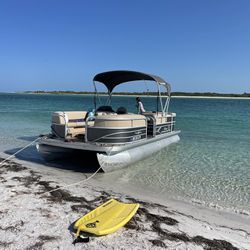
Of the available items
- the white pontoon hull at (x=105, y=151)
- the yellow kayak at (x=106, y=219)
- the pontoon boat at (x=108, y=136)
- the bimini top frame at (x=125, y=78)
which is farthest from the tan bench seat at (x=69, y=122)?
the yellow kayak at (x=106, y=219)

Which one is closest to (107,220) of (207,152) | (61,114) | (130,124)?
(130,124)

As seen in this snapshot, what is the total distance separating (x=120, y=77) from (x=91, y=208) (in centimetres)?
594

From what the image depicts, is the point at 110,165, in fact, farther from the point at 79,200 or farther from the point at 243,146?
the point at 243,146

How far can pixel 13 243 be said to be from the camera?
3.01 meters

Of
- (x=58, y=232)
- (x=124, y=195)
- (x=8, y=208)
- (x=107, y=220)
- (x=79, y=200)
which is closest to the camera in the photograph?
(x=58, y=232)

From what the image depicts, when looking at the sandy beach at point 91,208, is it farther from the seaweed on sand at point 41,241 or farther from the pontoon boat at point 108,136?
the pontoon boat at point 108,136

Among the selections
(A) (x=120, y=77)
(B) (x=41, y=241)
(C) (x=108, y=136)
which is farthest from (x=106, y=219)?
(A) (x=120, y=77)

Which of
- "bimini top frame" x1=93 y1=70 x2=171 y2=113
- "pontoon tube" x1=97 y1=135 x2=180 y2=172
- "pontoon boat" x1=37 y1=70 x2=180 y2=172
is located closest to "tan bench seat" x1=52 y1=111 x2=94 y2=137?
"pontoon boat" x1=37 y1=70 x2=180 y2=172

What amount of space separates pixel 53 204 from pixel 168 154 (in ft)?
16.3

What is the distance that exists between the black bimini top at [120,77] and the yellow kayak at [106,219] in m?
4.83

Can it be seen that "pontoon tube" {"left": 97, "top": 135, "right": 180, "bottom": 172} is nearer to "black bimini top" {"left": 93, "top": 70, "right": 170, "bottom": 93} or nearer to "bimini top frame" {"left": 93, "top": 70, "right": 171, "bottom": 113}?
"bimini top frame" {"left": 93, "top": 70, "right": 171, "bottom": 113}

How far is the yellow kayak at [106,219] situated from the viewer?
3.24 meters

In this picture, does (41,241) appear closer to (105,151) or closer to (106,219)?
(106,219)

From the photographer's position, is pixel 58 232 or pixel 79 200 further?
pixel 79 200
